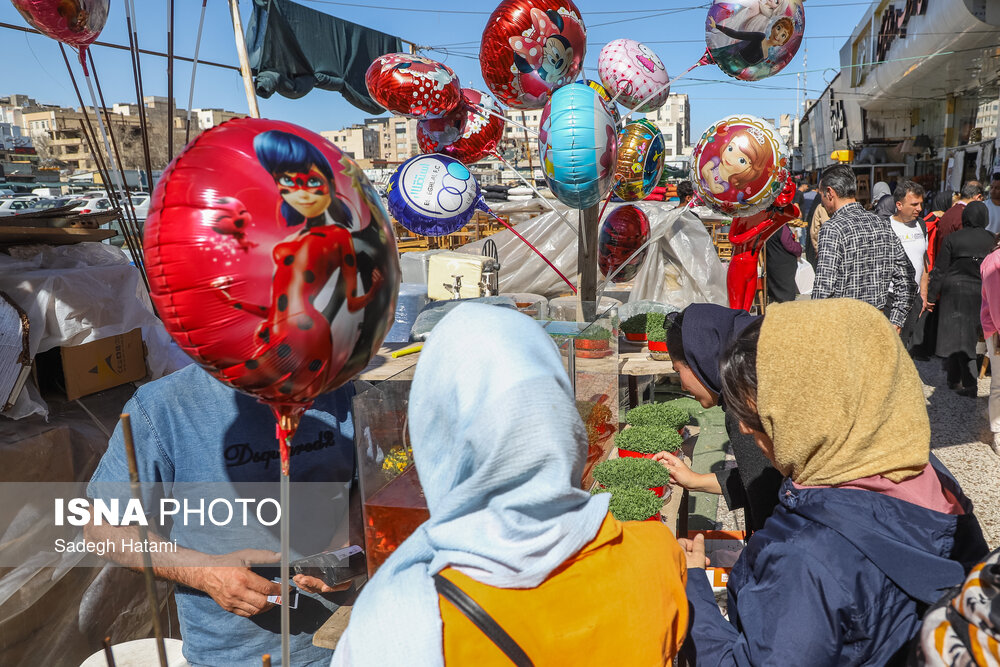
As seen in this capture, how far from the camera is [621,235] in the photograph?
4.32 meters

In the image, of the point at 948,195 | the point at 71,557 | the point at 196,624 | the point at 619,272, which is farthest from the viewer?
the point at 948,195

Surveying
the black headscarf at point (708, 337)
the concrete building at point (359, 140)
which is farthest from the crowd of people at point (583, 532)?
the concrete building at point (359, 140)

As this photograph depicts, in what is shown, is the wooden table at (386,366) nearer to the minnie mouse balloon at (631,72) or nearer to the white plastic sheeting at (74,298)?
the white plastic sheeting at (74,298)

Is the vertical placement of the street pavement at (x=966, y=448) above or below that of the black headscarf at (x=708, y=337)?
below

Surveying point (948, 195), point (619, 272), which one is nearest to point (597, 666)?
point (619, 272)

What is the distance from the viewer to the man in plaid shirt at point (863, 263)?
436cm

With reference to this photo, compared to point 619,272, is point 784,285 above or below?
below

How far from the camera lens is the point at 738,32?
128 inches

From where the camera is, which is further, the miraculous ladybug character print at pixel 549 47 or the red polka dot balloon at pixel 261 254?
the miraculous ladybug character print at pixel 549 47

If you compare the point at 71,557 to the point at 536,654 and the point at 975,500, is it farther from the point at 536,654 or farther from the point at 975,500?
the point at 975,500

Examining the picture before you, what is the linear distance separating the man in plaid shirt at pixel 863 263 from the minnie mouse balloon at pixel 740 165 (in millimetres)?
1156

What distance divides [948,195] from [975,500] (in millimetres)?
4573

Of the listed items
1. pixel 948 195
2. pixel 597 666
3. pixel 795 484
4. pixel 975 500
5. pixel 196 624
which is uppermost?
pixel 948 195

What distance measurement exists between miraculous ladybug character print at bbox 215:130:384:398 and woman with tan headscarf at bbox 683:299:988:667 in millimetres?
852
